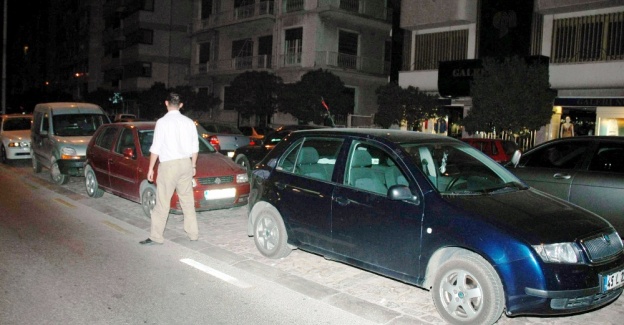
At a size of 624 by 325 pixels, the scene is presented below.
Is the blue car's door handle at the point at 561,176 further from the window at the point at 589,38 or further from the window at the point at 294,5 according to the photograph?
the window at the point at 294,5

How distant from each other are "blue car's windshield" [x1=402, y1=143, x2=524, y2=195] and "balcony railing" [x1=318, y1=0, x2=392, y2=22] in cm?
2610

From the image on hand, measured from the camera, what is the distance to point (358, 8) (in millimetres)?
32562

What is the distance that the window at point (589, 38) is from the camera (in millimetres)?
19438

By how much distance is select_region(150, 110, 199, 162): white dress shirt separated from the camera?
23.0 feet

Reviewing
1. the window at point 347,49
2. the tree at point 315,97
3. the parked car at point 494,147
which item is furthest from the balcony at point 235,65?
the parked car at point 494,147

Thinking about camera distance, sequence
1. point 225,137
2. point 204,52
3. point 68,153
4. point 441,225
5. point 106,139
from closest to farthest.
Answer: point 441,225 < point 106,139 < point 68,153 < point 225,137 < point 204,52

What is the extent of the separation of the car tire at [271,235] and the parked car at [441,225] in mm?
15

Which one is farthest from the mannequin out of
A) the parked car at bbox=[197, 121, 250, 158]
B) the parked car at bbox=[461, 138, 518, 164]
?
the parked car at bbox=[197, 121, 250, 158]

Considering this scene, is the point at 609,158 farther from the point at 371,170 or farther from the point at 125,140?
the point at 125,140

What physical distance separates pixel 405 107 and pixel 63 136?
1398 cm

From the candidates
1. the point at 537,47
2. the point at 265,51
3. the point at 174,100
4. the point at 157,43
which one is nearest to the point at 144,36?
the point at 157,43

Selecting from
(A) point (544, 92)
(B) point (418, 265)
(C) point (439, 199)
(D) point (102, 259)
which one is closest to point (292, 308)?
(B) point (418, 265)

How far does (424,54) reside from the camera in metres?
26.1

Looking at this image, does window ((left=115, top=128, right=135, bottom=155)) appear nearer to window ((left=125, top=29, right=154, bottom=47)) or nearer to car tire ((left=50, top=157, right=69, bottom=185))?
car tire ((left=50, top=157, right=69, bottom=185))
